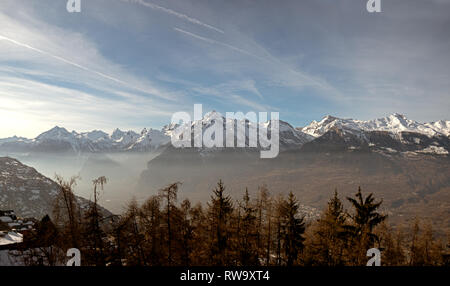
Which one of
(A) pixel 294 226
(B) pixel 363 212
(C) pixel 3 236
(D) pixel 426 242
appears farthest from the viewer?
(D) pixel 426 242

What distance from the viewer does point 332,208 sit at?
1149 inches

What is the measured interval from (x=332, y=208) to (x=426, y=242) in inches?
1170

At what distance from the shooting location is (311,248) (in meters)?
31.5

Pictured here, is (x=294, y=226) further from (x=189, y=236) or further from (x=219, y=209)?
(x=189, y=236)

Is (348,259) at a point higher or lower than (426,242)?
higher

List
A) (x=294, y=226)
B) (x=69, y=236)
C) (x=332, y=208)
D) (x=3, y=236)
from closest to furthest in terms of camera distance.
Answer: (x=69, y=236) < (x=332, y=208) < (x=294, y=226) < (x=3, y=236)

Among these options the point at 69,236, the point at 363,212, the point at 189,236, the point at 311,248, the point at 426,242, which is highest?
the point at 363,212

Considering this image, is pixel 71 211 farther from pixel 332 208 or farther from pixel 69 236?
pixel 332 208

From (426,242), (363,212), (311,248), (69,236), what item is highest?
(363,212)

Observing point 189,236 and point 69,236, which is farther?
point 189,236

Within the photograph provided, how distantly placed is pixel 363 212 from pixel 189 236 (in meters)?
20.3
